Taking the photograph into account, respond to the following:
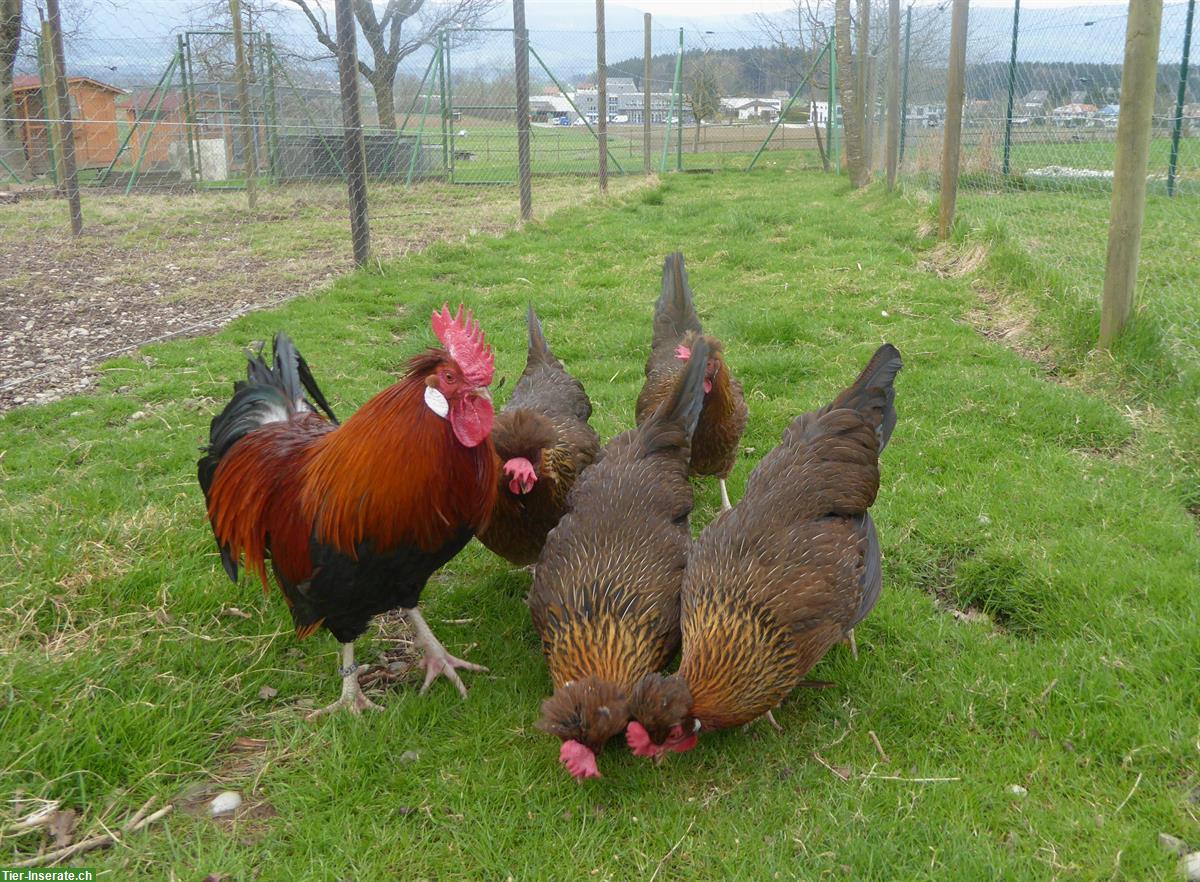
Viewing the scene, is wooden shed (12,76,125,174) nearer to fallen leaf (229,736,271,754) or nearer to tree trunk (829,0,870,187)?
fallen leaf (229,736,271,754)

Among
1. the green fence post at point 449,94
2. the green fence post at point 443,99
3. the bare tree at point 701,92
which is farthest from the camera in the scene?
the bare tree at point 701,92

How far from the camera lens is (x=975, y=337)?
6301mm

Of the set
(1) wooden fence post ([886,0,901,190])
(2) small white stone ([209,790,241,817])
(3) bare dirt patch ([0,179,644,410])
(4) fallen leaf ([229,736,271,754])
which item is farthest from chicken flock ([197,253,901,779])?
(1) wooden fence post ([886,0,901,190])


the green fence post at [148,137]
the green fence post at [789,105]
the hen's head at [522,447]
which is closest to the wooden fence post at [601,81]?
the green fence post at [789,105]

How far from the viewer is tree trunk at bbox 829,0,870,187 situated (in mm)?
15938

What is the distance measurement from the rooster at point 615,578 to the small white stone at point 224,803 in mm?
1017

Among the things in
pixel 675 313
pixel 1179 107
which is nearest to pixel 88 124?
pixel 675 313

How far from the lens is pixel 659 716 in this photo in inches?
95.4

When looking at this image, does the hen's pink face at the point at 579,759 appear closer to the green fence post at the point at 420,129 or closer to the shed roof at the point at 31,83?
the shed roof at the point at 31,83

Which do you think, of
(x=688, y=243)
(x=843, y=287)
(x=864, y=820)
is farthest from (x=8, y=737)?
(x=688, y=243)

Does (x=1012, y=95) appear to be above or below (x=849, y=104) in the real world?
below

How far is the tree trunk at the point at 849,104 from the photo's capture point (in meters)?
15.9

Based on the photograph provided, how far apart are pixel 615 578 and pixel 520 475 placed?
0.65 meters

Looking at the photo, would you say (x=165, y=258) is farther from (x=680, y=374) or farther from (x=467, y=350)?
(x=467, y=350)
